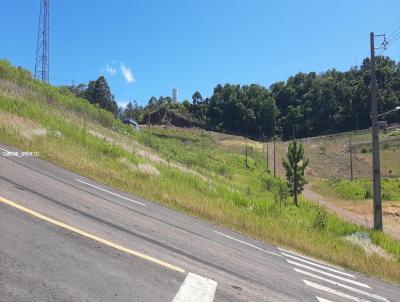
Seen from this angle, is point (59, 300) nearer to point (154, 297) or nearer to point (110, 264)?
point (154, 297)

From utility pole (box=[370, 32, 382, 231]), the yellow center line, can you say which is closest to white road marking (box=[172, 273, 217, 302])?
the yellow center line

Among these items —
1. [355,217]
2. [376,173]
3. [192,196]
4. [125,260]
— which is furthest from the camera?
[355,217]

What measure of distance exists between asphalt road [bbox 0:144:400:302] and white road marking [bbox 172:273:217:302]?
0.02 meters

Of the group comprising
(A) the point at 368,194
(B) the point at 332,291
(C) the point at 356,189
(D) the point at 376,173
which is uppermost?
(D) the point at 376,173

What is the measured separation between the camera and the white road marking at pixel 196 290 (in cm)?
573

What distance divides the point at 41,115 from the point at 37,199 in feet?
56.8

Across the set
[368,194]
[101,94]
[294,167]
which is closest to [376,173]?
[294,167]

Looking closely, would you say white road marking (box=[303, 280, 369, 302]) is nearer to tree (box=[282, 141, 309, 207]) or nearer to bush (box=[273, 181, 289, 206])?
bush (box=[273, 181, 289, 206])

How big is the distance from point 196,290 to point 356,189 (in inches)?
2489

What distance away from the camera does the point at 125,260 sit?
6.79m

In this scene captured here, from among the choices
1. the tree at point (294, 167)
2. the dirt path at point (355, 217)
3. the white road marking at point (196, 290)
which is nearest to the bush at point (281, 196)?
the tree at point (294, 167)

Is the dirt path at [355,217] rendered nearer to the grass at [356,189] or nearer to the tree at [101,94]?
the grass at [356,189]

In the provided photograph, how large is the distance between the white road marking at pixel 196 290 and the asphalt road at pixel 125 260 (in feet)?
0.05

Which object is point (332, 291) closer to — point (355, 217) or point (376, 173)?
point (376, 173)
